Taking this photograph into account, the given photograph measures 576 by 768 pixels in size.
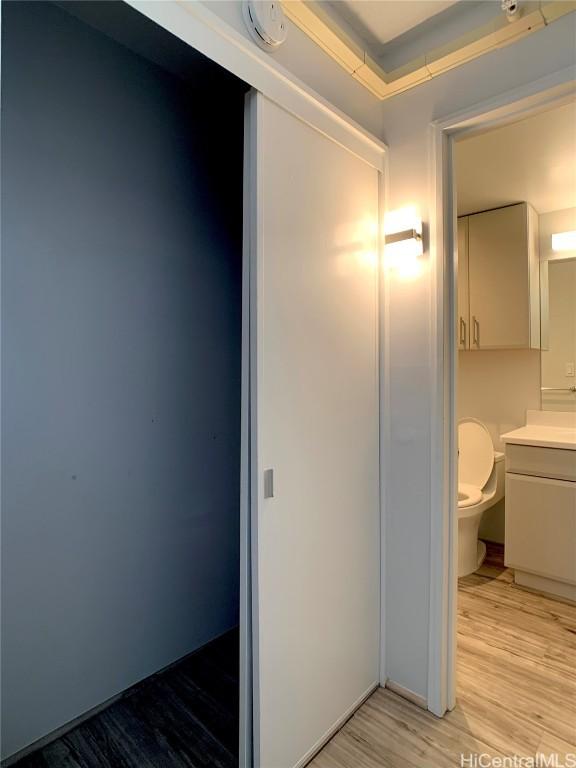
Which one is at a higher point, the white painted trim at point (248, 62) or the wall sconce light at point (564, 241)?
the wall sconce light at point (564, 241)

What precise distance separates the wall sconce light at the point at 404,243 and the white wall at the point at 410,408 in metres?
0.04

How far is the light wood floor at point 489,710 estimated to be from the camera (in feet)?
4.87

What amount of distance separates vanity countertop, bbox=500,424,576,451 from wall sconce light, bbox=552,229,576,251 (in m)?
1.25

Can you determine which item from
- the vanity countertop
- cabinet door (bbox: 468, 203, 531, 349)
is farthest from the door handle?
the vanity countertop

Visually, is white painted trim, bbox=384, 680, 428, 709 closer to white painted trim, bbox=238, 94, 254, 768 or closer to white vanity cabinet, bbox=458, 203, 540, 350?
white painted trim, bbox=238, 94, 254, 768

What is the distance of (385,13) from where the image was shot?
152 cm

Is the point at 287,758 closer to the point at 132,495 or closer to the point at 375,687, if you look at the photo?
the point at 375,687

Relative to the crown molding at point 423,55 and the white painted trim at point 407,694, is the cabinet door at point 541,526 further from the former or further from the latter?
the crown molding at point 423,55

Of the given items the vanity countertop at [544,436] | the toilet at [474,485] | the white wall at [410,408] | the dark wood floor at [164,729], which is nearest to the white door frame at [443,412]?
the white wall at [410,408]

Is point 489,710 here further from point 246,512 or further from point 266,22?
point 266,22

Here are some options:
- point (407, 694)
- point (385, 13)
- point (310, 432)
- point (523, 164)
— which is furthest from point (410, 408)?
point (523, 164)

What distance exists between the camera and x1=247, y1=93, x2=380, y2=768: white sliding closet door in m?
1.28

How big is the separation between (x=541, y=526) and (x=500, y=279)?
5.53 feet

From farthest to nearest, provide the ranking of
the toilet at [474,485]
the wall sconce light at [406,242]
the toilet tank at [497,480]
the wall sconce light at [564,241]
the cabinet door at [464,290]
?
the cabinet door at [464,290], the toilet tank at [497,480], the wall sconce light at [564,241], the toilet at [474,485], the wall sconce light at [406,242]
